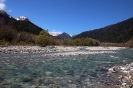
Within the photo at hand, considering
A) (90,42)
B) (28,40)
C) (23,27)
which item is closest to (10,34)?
(28,40)

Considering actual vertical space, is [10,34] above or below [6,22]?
below

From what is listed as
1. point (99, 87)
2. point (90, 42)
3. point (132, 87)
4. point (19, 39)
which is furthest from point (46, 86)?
point (90, 42)

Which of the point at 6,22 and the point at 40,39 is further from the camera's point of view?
the point at 6,22

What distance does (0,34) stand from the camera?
67.4 meters

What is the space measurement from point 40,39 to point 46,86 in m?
55.8

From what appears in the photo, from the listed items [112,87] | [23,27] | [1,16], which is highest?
[1,16]

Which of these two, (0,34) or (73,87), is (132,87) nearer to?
(73,87)

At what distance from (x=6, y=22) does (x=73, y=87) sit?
19908cm

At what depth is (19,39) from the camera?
7875cm

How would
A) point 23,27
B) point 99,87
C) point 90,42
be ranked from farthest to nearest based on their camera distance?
point 23,27 → point 90,42 → point 99,87

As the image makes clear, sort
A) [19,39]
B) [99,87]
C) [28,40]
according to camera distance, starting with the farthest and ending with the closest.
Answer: [28,40]
[19,39]
[99,87]

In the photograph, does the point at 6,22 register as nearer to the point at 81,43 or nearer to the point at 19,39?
the point at 81,43

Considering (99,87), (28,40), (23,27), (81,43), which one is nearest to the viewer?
(99,87)

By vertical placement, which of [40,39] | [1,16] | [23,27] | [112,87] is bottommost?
[112,87]
